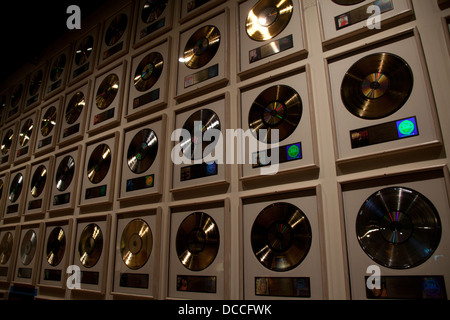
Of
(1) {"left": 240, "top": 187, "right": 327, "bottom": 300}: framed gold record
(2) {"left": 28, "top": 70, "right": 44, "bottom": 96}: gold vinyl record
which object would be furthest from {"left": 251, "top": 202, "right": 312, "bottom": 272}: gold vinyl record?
(2) {"left": 28, "top": 70, "right": 44, "bottom": 96}: gold vinyl record

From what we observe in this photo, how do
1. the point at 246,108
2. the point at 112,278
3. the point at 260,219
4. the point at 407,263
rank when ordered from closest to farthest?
the point at 407,263, the point at 260,219, the point at 246,108, the point at 112,278

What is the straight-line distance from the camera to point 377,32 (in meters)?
2.04

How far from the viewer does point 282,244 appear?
2039mm

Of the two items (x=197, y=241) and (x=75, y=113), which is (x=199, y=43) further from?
(x=75, y=113)

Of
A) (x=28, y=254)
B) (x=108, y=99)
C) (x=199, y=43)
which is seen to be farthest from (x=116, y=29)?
(x=28, y=254)

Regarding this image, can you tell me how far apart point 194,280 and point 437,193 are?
165cm

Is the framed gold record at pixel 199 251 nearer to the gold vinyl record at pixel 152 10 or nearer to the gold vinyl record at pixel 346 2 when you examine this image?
the gold vinyl record at pixel 346 2

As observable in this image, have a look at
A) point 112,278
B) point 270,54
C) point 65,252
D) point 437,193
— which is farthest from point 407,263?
point 65,252

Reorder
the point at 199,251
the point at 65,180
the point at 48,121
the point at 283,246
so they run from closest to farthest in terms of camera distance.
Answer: the point at 283,246 → the point at 199,251 → the point at 65,180 → the point at 48,121

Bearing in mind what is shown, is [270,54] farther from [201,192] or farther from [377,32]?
[201,192]

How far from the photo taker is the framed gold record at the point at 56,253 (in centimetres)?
337

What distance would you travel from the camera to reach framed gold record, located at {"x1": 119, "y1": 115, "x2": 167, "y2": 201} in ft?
9.35

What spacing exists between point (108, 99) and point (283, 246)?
103 inches

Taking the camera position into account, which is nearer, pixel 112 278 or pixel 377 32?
pixel 377 32
